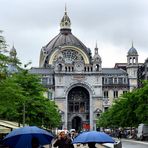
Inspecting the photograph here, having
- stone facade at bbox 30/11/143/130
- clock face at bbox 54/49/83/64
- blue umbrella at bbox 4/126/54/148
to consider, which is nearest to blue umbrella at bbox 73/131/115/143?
blue umbrella at bbox 4/126/54/148

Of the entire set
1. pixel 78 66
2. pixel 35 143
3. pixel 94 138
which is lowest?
pixel 35 143

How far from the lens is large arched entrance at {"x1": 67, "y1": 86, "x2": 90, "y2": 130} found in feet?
614

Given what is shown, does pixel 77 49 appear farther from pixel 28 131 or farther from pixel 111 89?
pixel 28 131

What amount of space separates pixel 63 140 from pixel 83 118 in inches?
6609

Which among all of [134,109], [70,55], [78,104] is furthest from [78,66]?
A: [134,109]

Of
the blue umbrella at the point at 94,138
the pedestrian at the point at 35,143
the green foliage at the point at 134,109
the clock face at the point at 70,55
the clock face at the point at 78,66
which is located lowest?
the pedestrian at the point at 35,143

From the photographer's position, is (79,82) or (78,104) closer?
(79,82)

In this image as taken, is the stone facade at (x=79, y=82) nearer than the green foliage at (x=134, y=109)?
No

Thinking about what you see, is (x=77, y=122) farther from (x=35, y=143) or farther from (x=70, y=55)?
(x=35, y=143)

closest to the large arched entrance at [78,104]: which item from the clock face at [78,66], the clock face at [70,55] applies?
the clock face at [78,66]

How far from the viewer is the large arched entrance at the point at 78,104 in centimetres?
18725

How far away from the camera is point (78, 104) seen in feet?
617

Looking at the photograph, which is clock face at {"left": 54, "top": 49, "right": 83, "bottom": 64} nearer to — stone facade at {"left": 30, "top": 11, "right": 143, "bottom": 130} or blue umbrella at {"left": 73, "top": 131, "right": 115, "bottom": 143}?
stone facade at {"left": 30, "top": 11, "right": 143, "bottom": 130}

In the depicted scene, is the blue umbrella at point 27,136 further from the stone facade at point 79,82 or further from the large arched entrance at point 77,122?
the large arched entrance at point 77,122
